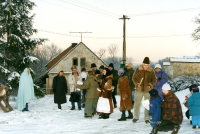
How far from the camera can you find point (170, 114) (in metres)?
8.37

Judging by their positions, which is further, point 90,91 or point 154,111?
point 90,91

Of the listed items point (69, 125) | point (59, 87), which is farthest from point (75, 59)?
point (69, 125)

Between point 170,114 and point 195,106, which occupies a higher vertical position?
point 195,106

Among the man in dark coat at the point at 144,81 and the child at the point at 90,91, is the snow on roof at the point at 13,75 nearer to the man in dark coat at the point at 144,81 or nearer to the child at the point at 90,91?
the child at the point at 90,91

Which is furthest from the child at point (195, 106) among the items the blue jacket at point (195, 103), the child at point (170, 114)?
the child at point (170, 114)

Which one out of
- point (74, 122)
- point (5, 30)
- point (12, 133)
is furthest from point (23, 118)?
point (5, 30)

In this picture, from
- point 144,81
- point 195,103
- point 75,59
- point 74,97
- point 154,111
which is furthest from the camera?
point 75,59

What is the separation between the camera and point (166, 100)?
8.46m

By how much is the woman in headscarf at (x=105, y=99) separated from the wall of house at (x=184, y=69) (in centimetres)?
3496

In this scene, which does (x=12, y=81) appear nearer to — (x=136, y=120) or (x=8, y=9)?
(x=8, y=9)

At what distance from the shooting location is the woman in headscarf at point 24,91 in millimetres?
13842

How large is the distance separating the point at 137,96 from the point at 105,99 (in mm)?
1299

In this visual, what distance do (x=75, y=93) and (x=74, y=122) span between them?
3844 mm

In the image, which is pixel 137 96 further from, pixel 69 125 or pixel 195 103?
pixel 69 125
